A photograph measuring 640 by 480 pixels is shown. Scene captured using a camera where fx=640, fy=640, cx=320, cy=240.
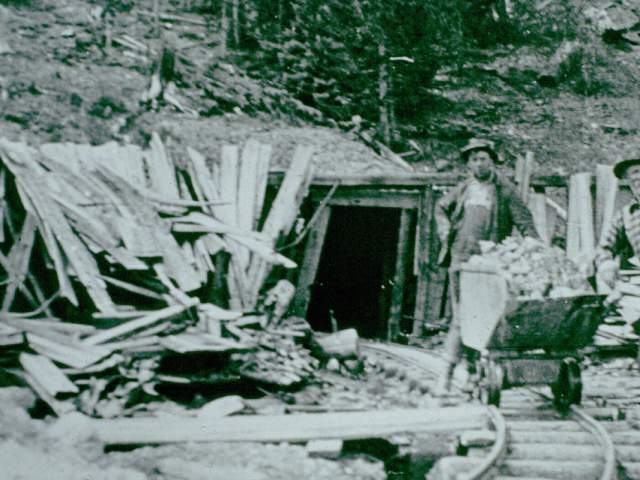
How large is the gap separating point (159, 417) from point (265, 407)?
101 cm

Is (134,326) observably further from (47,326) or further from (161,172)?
(161,172)

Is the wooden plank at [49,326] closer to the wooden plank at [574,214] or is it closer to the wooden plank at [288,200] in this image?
the wooden plank at [288,200]

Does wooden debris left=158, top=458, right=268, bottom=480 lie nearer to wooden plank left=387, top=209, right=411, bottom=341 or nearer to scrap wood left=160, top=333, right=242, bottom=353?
scrap wood left=160, top=333, right=242, bottom=353

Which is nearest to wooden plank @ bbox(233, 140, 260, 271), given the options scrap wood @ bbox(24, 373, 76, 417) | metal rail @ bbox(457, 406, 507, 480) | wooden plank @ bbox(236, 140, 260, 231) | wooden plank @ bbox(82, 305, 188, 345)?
wooden plank @ bbox(236, 140, 260, 231)

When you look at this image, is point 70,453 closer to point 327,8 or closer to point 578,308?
point 578,308

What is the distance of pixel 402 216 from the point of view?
9.45 metres

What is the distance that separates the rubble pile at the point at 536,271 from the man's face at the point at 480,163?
1.04m

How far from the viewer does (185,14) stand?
1767 cm

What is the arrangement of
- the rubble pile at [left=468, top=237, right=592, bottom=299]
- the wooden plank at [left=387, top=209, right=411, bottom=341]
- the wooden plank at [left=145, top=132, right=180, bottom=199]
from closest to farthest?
the rubble pile at [left=468, top=237, right=592, bottom=299] → the wooden plank at [left=145, top=132, right=180, bottom=199] → the wooden plank at [left=387, top=209, right=411, bottom=341]

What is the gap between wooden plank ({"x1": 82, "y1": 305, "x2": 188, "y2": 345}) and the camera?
5.82m

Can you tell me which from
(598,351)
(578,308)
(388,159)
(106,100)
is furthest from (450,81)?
(578,308)

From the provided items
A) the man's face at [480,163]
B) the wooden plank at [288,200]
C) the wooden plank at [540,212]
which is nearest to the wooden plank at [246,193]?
the wooden plank at [288,200]

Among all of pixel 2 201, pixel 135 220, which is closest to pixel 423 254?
Result: pixel 135 220

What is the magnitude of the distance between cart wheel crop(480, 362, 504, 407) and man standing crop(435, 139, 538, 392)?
78 centimetres
